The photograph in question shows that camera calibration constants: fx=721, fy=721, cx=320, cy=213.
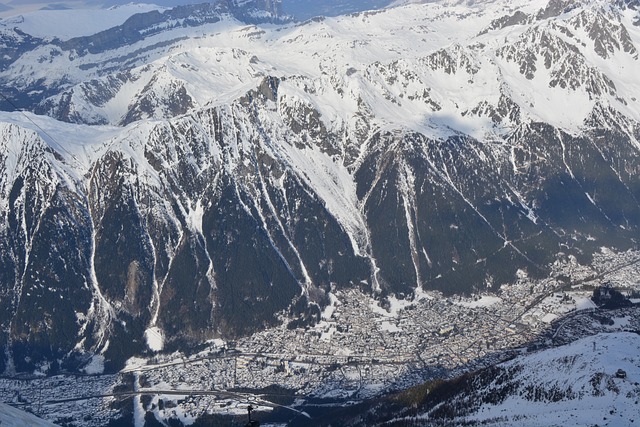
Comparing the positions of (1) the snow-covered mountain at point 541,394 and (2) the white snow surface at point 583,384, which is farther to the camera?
(1) the snow-covered mountain at point 541,394

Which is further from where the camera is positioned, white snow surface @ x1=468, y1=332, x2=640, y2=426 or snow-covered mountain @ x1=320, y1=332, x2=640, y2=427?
snow-covered mountain @ x1=320, y1=332, x2=640, y2=427

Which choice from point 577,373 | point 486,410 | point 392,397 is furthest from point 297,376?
point 577,373

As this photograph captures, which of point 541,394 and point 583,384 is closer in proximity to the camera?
point 583,384

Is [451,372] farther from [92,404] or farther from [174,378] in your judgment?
[92,404]

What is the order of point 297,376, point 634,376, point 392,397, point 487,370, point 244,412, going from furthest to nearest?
point 297,376 < point 244,412 < point 392,397 < point 487,370 < point 634,376

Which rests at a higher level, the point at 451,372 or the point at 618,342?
the point at 618,342

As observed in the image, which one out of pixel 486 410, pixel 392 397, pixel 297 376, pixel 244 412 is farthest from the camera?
pixel 297 376

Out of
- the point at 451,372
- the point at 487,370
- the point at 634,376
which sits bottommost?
the point at 451,372

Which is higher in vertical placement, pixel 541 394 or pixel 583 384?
pixel 583 384

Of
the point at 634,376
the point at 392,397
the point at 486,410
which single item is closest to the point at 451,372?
the point at 392,397

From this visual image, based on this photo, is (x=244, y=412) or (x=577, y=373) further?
(x=244, y=412)
